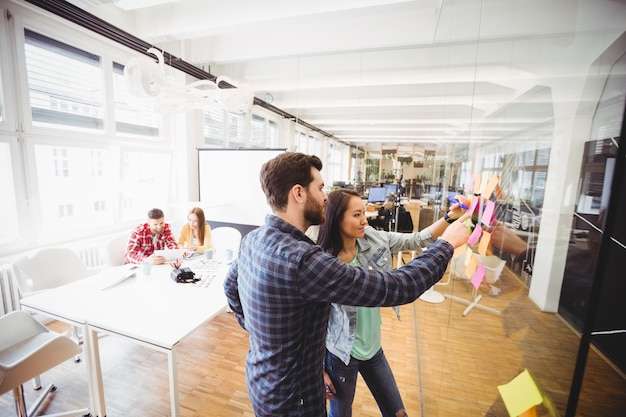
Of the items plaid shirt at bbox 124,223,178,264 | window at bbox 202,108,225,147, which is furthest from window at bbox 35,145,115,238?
window at bbox 202,108,225,147

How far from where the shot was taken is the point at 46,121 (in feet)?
9.58

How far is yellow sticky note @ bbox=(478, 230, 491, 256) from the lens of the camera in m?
0.91

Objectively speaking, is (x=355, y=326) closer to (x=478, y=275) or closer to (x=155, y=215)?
(x=478, y=275)

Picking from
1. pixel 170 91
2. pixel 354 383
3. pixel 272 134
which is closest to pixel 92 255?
pixel 170 91

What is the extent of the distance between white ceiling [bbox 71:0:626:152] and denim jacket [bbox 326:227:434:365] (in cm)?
59

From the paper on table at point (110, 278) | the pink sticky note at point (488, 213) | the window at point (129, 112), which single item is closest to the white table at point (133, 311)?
the paper on table at point (110, 278)

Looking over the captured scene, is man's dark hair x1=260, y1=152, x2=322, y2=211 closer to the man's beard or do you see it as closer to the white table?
the man's beard

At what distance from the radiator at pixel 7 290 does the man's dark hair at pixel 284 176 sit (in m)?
3.21

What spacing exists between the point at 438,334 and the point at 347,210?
1.15 metres

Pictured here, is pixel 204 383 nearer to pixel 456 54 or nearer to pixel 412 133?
pixel 456 54

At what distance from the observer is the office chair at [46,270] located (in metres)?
2.17

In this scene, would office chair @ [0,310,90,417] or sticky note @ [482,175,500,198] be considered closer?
sticky note @ [482,175,500,198]

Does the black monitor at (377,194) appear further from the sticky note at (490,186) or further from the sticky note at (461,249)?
the sticky note at (490,186)

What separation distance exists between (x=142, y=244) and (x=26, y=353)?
1350 mm
